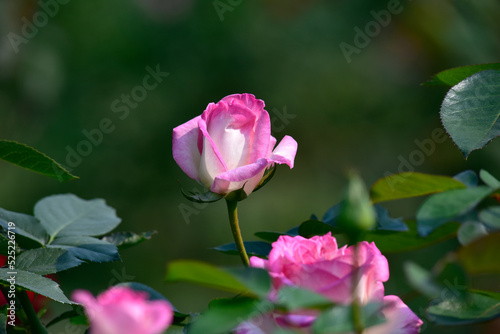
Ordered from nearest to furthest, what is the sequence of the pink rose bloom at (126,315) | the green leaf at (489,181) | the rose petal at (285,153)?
the pink rose bloom at (126,315) → the green leaf at (489,181) → the rose petal at (285,153)

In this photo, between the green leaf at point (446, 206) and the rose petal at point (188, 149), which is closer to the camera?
the green leaf at point (446, 206)

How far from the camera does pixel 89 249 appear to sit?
0.41 meters

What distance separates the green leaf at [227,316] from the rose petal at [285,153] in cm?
16

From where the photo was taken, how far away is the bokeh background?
1856mm

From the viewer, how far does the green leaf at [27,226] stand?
0.43 metres

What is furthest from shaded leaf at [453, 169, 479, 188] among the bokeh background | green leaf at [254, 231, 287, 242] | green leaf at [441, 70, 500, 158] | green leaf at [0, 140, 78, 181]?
the bokeh background

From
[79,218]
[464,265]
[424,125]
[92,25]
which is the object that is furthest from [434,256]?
[464,265]

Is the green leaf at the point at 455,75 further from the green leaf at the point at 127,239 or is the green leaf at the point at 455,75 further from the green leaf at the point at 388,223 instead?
the green leaf at the point at 127,239

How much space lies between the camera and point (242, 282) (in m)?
0.20

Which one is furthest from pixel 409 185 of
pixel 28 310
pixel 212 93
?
pixel 212 93

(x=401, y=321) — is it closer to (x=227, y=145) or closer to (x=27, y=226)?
(x=227, y=145)

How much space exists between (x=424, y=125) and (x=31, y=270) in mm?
1901

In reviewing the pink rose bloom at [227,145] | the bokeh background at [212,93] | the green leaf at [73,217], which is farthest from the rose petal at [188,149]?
the bokeh background at [212,93]

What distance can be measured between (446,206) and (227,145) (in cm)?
17
